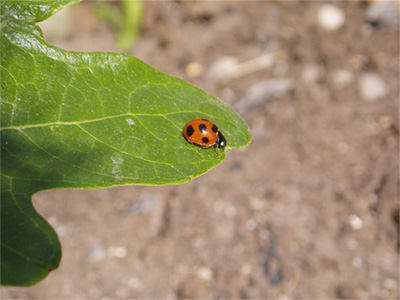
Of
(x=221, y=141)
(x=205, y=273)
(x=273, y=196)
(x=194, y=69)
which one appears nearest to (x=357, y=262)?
(x=273, y=196)

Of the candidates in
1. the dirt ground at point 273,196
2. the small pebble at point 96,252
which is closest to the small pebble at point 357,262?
the dirt ground at point 273,196

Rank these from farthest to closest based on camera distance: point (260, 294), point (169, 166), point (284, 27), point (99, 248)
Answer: point (284, 27) < point (99, 248) < point (260, 294) < point (169, 166)

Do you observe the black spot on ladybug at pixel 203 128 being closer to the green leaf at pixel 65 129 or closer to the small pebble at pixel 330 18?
the green leaf at pixel 65 129

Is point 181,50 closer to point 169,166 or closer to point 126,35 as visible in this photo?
point 126,35

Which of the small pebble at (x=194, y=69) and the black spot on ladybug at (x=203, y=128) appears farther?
the small pebble at (x=194, y=69)

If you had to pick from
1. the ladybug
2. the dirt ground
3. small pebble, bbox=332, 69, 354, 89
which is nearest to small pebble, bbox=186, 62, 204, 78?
the dirt ground

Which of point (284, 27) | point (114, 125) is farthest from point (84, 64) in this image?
point (284, 27)

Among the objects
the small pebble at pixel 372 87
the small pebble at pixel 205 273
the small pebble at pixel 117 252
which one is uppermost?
the small pebble at pixel 372 87
